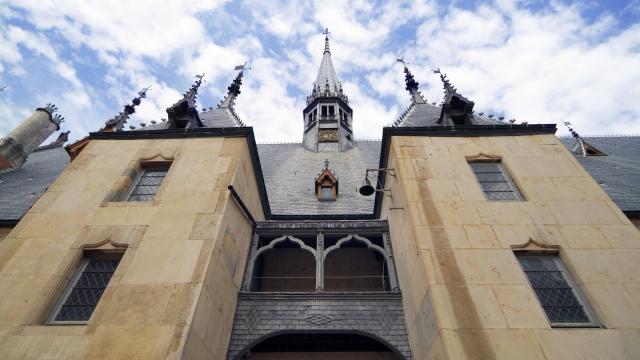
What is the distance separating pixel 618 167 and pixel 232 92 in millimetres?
17968

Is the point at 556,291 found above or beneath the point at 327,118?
beneath

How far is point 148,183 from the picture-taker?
31.7 feet

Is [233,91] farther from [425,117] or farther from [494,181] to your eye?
[494,181]

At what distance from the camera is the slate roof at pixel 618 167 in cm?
1036

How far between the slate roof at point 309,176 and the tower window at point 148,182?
4.78 meters

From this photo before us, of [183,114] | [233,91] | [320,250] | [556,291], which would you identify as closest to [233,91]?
[233,91]

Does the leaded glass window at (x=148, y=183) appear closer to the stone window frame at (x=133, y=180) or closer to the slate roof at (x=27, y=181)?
the stone window frame at (x=133, y=180)

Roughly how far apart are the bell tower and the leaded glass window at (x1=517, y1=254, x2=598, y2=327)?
16472 mm

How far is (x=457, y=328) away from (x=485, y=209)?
3.14 metres

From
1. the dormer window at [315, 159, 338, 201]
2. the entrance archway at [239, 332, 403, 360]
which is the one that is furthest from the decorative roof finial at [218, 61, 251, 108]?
the entrance archway at [239, 332, 403, 360]

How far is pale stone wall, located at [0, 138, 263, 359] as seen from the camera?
6.05m

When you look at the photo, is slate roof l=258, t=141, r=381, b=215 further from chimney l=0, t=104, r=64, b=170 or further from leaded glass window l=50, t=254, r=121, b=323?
chimney l=0, t=104, r=64, b=170

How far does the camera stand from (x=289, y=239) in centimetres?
1073

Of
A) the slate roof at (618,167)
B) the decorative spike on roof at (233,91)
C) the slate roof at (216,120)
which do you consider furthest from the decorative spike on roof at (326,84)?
the slate roof at (618,167)
